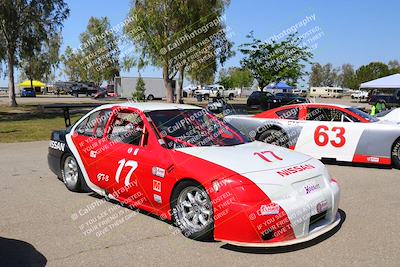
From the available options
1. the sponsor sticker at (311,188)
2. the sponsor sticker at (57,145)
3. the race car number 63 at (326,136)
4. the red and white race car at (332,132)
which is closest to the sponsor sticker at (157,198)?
the sponsor sticker at (311,188)

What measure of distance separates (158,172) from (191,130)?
88 cm

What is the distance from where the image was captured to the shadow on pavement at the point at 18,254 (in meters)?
4.01

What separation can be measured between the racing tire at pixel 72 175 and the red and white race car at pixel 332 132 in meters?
5.04

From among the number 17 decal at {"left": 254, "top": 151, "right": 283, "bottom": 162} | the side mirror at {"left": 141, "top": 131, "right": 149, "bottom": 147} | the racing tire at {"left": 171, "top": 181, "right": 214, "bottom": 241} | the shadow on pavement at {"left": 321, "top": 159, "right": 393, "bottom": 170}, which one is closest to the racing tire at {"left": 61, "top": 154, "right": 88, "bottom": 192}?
the side mirror at {"left": 141, "top": 131, "right": 149, "bottom": 147}

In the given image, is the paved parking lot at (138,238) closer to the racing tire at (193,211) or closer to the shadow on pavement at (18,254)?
the shadow on pavement at (18,254)

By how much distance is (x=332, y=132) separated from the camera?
364 inches

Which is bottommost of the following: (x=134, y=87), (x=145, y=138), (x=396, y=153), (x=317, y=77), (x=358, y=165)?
(x=358, y=165)

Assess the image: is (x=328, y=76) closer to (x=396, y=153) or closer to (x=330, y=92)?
(x=330, y=92)

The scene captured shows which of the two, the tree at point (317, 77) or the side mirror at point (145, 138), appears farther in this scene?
the tree at point (317, 77)

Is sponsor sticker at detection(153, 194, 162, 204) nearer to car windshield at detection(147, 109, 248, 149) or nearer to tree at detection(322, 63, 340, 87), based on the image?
car windshield at detection(147, 109, 248, 149)

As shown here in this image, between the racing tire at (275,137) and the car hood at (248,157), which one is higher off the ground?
the car hood at (248,157)

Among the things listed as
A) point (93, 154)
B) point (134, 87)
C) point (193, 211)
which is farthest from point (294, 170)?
point (134, 87)

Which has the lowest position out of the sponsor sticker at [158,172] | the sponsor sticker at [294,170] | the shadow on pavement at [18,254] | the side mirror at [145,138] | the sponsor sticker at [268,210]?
the shadow on pavement at [18,254]

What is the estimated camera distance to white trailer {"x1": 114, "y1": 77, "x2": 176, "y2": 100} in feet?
171
